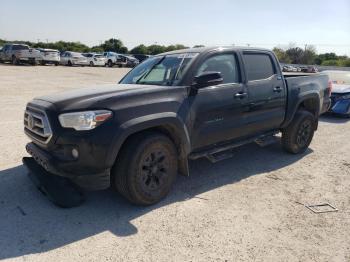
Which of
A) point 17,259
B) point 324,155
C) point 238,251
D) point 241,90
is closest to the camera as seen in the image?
point 17,259

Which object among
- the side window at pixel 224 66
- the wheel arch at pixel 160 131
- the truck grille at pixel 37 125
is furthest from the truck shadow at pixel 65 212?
the side window at pixel 224 66

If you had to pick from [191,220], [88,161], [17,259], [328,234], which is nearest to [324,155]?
[328,234]

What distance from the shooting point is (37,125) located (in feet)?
12.6

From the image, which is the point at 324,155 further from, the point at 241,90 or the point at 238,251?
the point at 238,251

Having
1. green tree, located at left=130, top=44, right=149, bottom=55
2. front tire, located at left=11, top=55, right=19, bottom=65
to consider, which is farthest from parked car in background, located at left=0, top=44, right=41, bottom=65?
green tree, located at left=130, top=44, right=149, bottom=55

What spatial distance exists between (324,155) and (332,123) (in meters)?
3.54

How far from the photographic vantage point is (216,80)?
4.14 m

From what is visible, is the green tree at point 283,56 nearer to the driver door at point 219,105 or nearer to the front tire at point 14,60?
the front tire at point 14,60

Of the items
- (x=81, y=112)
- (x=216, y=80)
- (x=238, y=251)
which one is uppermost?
(x=216, y=80)

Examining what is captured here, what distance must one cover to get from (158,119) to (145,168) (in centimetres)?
59

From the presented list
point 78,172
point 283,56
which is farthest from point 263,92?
point 283,56

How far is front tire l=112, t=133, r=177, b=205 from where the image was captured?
368 centimetres

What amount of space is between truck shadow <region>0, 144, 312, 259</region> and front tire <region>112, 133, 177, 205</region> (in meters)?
0.18

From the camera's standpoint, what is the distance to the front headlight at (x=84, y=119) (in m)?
3.43
